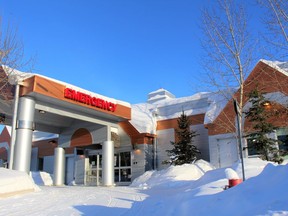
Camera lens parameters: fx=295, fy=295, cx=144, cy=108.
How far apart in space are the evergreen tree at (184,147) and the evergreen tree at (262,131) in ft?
14.9

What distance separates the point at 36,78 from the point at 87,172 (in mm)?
11157

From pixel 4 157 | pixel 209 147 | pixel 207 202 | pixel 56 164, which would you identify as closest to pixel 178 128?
pixel 209 147

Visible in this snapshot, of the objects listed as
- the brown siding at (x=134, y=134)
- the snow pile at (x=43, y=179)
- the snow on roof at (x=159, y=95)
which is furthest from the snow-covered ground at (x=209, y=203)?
the snow on roof at (x=159, y=95)

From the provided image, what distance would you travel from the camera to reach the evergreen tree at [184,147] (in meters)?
20.2

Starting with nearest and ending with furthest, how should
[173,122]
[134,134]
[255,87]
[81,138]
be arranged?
1. [255,87]
2. [81,138]
3. [134,134]
4. [173,122]

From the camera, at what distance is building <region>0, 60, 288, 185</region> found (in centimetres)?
1453

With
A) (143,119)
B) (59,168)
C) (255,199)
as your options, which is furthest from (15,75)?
(255,199)

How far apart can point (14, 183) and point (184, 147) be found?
13.0 meters

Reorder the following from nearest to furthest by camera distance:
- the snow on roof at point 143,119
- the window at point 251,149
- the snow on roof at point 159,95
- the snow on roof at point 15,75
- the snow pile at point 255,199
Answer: the snow pile at point 255,199 → the snow on roof at point 15,75 → the window at point 251,149 → the snow on roof at point 143,119 → the snow on roof at point 159,95

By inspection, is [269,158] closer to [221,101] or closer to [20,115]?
[221,101]

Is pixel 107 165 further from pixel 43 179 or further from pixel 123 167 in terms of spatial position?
pixel 43 179

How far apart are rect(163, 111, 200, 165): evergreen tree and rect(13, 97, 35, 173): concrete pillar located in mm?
10091

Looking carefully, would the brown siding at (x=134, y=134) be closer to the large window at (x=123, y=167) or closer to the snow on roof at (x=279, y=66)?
the large window at (x=123, y=167)

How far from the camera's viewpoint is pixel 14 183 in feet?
31.3
